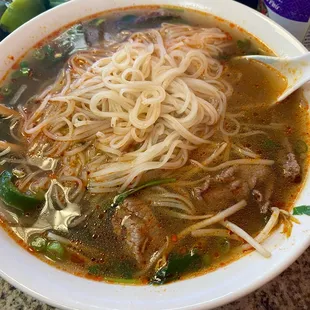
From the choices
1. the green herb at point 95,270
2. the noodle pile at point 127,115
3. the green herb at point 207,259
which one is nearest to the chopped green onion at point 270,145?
the noodle pile at point 127,115

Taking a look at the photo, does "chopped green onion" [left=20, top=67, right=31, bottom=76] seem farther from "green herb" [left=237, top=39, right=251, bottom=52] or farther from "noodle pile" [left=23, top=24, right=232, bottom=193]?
"green herb" [left=237, top=39, right=251, bottom=52]

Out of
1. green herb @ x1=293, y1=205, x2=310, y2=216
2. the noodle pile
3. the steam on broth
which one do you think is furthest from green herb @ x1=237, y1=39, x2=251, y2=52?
green herb @ x1=293, y1=205, x2=310, y2=216

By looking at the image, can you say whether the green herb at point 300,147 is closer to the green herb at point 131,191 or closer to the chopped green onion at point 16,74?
the green herb at point 131,191

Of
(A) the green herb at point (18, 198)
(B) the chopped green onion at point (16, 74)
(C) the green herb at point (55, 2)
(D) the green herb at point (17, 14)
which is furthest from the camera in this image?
(C) the green herb at point (55, 2)

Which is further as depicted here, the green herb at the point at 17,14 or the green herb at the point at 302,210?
the green herb at the point at 17,14

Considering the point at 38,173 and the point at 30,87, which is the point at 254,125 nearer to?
the point at 38,173

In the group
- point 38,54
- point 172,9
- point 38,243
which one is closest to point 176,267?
point 38,243

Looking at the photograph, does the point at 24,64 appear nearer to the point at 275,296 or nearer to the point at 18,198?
the point at 18,198

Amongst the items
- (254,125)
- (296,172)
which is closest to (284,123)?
(254,125)
